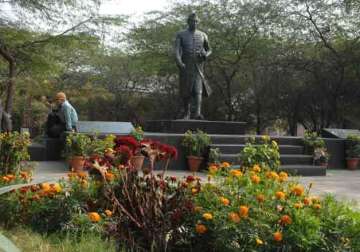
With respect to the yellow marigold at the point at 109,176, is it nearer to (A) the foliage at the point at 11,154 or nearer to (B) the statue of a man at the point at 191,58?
(A) the foliage at the point at 11,154

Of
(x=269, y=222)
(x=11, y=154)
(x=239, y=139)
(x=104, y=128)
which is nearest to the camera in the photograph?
(x=269, y=222)

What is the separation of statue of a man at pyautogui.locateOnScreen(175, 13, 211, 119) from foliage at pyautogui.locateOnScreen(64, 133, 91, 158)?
343 centimetres

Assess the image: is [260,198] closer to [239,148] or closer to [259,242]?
[259,242]

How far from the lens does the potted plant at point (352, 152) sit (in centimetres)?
1095

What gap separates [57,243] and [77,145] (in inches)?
197

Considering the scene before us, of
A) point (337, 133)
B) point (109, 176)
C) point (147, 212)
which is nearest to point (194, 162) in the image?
point (337, 133)

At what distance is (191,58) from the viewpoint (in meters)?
10.4

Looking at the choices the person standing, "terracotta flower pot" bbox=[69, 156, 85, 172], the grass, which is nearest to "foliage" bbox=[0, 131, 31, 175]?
the grass

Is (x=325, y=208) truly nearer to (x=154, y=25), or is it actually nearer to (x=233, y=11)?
(x=233, y=11)

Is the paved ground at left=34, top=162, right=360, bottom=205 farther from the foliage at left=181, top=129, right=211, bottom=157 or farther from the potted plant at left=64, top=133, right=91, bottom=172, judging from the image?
the foliage at left=181, top=129, right=211, bottom=157

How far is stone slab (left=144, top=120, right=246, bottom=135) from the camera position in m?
10.2

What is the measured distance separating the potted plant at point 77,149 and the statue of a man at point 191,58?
11.3 feet

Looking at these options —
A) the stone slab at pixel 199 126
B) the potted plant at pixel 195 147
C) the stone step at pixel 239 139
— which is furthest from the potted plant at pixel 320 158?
the potted plant at pixel 195 147

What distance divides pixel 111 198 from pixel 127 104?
70.1 ft
